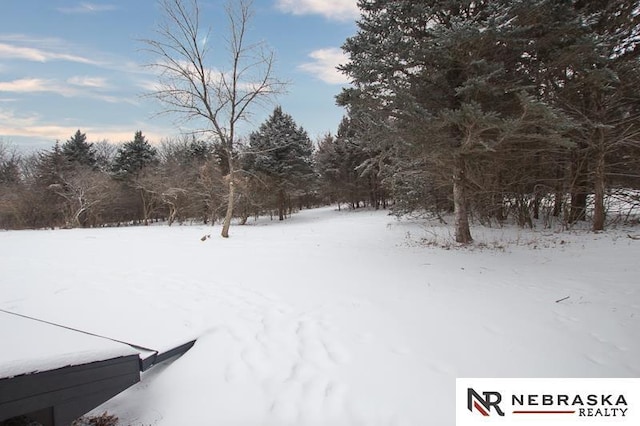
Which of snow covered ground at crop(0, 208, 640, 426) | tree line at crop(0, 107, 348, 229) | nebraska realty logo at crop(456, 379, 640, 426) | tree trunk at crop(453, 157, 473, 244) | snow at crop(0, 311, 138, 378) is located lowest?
nebraska realty logo at crop(456, 379, 640, 426)

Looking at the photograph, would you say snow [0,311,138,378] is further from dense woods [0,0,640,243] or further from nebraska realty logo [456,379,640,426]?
dense woods [0,0,640,243]

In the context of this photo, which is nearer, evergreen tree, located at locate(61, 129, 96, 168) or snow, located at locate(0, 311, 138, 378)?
snow, located at locate(0, 311, 138, 378)

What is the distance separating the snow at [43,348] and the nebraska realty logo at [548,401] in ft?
8.55

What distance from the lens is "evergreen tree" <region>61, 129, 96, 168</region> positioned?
108 feet

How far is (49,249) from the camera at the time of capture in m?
9.54

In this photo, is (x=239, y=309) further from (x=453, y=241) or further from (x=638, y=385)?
(x=453, y=241)

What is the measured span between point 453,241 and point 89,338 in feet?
29.2

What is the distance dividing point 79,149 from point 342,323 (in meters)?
41.8

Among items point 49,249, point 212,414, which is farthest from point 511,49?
point 49,249

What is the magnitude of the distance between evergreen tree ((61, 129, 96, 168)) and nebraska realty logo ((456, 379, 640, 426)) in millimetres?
40496

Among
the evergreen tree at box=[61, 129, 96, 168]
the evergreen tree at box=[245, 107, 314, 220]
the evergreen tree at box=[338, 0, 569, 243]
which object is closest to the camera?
the evergreen tree at box=[338, 0, 569, 243]

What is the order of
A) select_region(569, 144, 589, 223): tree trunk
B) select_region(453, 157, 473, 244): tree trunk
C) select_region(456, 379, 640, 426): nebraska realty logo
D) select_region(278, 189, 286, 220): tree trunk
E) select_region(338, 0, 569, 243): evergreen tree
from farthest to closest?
select_region(278, 189, 286, 220): tree trunk
select_region(569, 144, 589, 223): tree trunk
select_region(453, 157, 473, 244): tree trunk
select_region(338, 0, 569, 243): evergreen tree
select_region(456, 379, 640, 426): nebraska realty logo

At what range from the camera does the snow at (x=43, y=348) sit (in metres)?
1.72

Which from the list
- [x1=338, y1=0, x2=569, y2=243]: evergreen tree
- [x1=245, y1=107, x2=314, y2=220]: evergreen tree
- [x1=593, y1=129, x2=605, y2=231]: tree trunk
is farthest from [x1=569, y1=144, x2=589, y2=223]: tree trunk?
[x1=245, y1=107, x2=314, y2=220]: evergreen tree
